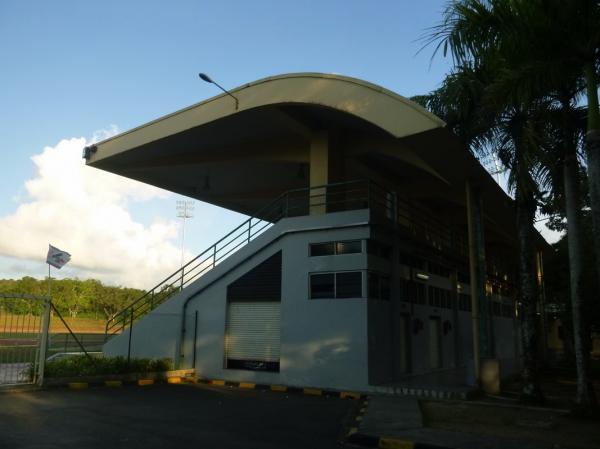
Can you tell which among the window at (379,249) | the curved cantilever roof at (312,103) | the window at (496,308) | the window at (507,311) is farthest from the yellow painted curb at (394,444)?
the window at (507,311)

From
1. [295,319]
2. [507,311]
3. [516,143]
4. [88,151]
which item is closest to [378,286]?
[295,319]

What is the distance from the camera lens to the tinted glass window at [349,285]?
15.4 meters

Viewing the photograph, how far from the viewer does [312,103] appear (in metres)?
16.3

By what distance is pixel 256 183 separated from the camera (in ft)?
88.0

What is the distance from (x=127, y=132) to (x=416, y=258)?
12.3 metres

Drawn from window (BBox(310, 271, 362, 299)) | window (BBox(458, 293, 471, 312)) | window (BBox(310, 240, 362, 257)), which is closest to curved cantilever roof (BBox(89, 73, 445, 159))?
window (BBox(310, 240, 362, 257))

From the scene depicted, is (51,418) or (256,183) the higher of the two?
(256,183)

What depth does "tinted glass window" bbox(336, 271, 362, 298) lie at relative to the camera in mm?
15445

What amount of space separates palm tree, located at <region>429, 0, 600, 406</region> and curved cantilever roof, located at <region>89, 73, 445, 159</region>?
3413 mm

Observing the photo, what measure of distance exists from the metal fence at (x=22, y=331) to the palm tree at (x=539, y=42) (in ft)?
40.0

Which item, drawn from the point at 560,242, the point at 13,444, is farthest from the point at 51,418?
the point at 560,242

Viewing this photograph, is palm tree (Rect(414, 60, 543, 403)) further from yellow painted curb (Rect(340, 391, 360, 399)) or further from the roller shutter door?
the roller shutter door

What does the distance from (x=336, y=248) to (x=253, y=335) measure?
4.20 meters

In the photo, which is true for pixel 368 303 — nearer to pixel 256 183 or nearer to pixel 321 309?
pixel 321 309
